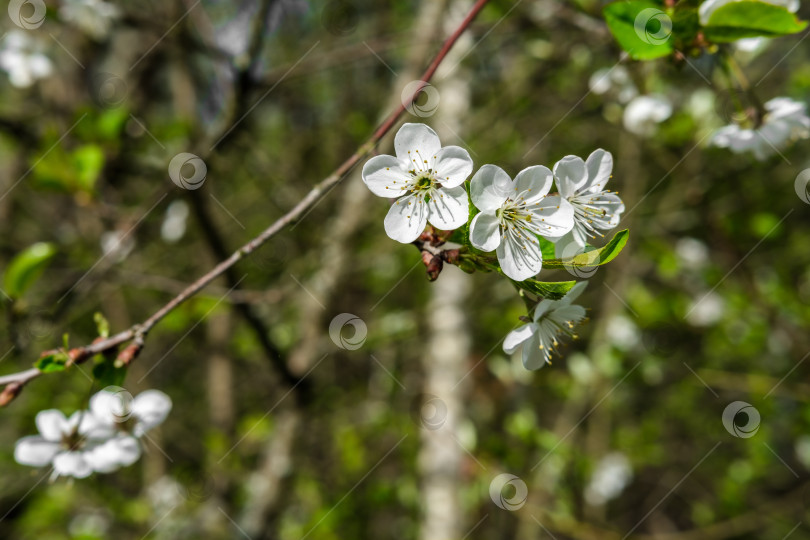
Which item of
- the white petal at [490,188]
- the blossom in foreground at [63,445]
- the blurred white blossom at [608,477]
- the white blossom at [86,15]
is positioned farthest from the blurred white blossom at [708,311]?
the white blossom at [86,15]

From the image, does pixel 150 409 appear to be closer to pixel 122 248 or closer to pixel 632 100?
pixel 122 248

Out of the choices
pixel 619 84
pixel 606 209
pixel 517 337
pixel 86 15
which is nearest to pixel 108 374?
pixel 517 337

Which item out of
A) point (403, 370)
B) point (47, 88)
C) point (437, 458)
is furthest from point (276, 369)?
point (47, 88)

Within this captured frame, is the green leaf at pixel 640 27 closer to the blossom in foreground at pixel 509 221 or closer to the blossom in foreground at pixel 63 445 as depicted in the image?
the blossom in foreground at pixel 509 221

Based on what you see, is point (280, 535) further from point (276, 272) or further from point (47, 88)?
point (47, 88)

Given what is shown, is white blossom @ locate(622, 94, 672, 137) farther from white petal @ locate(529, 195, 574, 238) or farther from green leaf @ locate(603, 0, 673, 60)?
white petal @ locate(529, 195, 574, 238)

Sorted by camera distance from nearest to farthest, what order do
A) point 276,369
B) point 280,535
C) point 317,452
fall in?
1. point 276,369
2. point 280,535
3. point 317,452

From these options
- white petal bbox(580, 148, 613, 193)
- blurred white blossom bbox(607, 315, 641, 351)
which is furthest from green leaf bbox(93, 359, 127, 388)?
blurred white blossom bbox(607, 315, 641, 351)
